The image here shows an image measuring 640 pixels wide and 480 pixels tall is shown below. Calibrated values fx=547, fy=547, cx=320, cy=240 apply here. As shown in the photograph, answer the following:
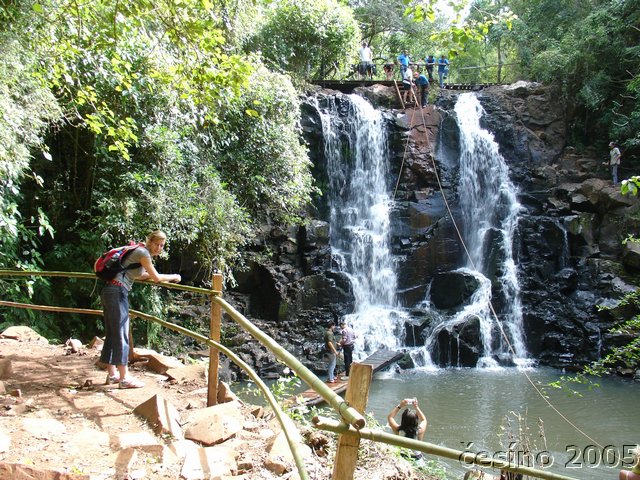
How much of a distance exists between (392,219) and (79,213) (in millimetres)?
8640

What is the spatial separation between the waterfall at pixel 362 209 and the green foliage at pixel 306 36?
224 centimetres

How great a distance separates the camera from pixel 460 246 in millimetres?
14891

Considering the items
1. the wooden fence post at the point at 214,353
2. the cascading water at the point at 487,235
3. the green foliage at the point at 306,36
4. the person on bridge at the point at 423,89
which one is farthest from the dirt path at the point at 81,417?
the person on bridge at the point at 423,89

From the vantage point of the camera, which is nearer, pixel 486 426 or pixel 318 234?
pixel 486 426

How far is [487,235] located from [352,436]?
13991 millimetres

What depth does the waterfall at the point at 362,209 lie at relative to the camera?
13.9 m

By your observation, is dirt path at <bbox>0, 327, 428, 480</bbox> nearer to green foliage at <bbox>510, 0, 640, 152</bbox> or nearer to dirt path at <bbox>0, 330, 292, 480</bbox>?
dirt path at <bbox>0, 330, 292, 480</bbox>

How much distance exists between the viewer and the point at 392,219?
1522cm

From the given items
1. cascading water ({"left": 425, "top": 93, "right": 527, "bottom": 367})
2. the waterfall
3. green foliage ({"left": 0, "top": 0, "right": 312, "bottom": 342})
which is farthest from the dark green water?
green foliage ({"left": 0, "top": 0, "right": 312, "bottom": 342})

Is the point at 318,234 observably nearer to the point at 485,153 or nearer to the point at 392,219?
the point at 392,219

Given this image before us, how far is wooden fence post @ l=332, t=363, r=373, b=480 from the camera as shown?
1.92 m

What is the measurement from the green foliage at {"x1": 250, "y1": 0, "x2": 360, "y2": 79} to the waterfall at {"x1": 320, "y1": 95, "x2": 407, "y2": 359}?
2245 millimetres

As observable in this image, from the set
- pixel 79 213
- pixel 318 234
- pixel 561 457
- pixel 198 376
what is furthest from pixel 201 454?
pixel 318 234

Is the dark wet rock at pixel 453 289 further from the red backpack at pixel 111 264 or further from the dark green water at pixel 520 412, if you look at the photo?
the red backpack at pixel 111 264
